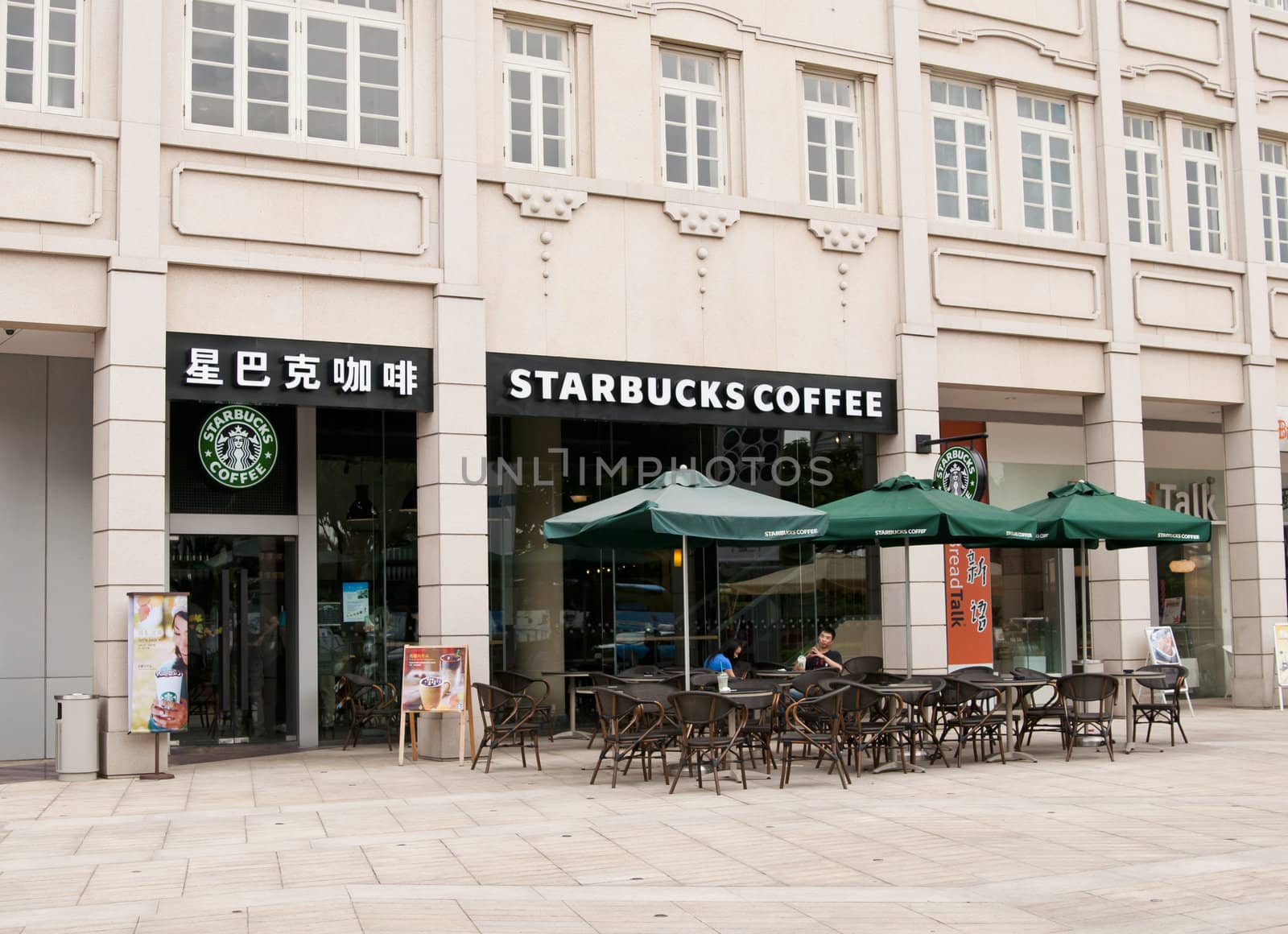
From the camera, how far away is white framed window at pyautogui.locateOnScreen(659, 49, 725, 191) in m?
17.1

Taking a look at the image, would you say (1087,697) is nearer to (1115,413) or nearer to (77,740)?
(1115,413)

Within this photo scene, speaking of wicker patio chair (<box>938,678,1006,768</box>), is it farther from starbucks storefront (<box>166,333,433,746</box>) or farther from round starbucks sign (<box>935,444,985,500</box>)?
starbucks storefront (<box>166,333,433,746</box>)

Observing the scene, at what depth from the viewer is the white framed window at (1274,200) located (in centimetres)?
2189

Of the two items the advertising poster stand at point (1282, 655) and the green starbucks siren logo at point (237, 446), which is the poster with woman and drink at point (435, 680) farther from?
the advertising poster stand at point (1282, 655)

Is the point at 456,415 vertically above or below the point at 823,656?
above

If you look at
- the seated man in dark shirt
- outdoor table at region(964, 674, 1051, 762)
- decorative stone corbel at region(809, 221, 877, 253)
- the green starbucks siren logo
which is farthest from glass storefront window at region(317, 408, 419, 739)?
outdoor table at region(964, 674, 1051, 762)

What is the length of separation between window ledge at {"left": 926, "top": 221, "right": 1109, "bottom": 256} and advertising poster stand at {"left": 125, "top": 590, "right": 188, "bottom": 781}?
10578mm

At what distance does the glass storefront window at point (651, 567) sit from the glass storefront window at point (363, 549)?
1.07m

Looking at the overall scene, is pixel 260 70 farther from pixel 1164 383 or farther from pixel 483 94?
pixel 1164 383

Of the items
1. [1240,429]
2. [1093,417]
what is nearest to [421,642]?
[1093,417]

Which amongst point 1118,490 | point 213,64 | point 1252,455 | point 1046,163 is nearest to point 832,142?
point 1046,163

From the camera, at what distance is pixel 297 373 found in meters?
14.5

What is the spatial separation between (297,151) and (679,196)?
451 centimetres

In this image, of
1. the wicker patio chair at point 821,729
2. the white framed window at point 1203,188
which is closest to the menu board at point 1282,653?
the white framed window at point 1203,188
